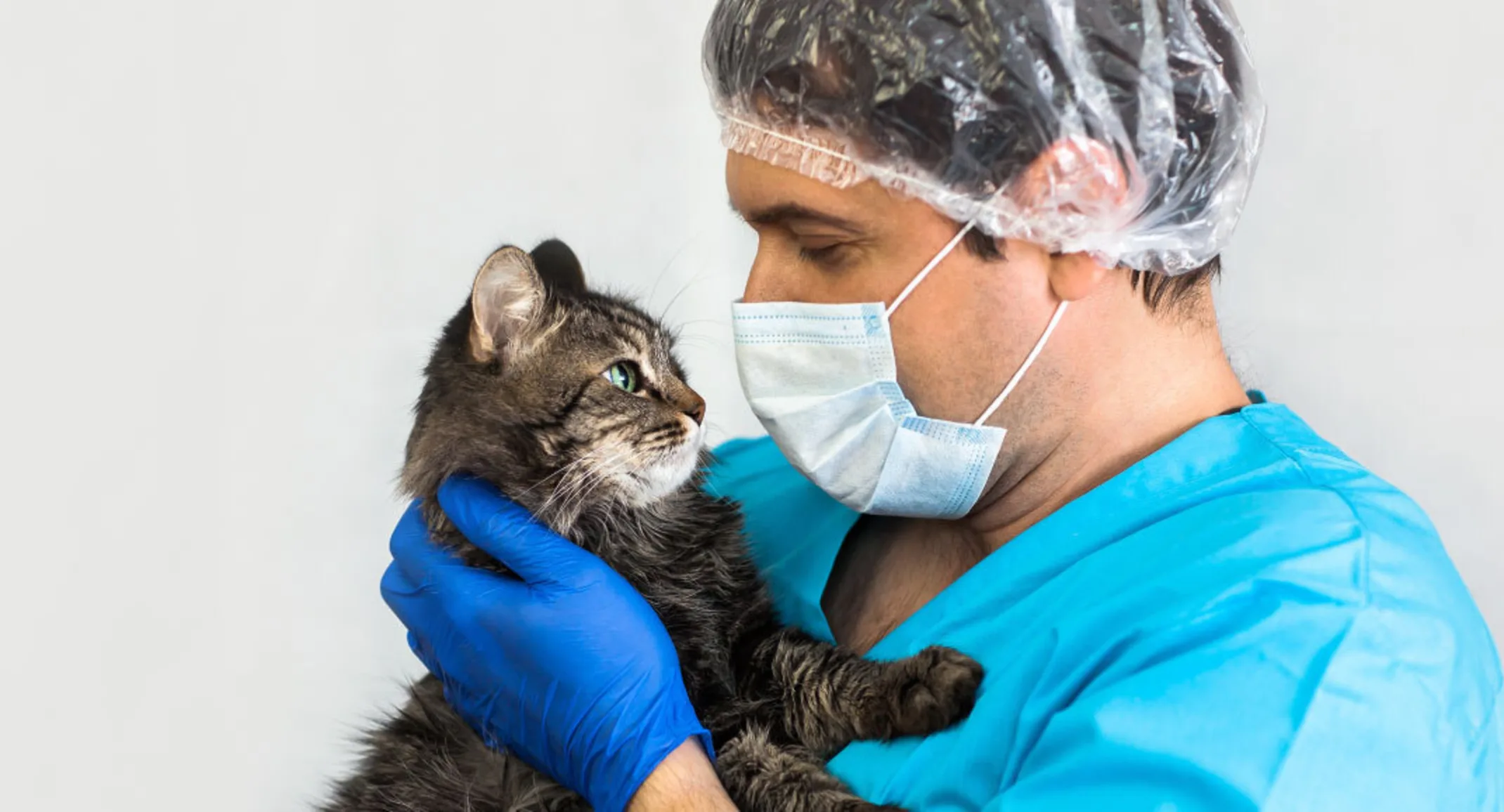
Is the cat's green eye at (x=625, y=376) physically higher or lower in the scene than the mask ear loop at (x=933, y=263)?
lower

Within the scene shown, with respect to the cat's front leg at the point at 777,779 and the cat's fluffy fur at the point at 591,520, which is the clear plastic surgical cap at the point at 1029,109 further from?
the cat's front leg at the point at 777,779

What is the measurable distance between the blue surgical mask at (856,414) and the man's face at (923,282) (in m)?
0.02

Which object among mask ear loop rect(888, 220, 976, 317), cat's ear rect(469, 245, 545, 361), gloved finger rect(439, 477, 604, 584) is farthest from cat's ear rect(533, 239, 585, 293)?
mask ear loop rect(888, 220, 976, 317)

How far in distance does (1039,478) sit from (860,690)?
0.39m

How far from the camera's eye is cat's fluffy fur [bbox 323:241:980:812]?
1.67 meters

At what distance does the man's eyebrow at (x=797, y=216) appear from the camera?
4.94 feet

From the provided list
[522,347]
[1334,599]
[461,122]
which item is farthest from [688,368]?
[1334,599]

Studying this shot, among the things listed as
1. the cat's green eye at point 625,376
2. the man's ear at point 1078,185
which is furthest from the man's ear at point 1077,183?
the cat's green eye at point 625,376

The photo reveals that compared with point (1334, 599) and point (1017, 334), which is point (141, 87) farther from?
point (1334, 599)

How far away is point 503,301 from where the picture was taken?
1.77m

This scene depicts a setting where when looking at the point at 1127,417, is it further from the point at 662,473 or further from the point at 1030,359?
the point at 662,473

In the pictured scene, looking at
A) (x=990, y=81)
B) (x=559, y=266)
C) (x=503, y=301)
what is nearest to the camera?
(x=990, y=81)

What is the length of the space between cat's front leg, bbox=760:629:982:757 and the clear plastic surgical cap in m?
0.57

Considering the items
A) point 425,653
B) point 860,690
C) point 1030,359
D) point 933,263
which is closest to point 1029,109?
point 933,263
